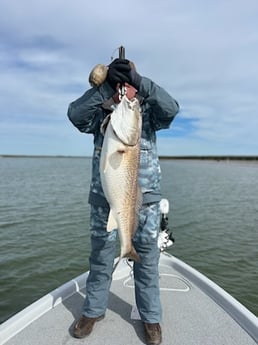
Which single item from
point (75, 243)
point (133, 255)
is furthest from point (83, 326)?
point (75, 243)

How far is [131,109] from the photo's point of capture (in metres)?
2.84

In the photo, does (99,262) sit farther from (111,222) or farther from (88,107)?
(88,107)

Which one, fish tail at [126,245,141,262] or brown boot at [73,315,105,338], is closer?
fish tail at [126,245,141,262]

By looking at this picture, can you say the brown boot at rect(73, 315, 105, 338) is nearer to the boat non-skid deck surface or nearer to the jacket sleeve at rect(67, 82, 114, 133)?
the boat non-skid deck surface

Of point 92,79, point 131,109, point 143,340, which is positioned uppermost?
point 92,79

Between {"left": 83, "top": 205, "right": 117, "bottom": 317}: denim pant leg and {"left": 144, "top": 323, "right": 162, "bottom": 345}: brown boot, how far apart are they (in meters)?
0.51

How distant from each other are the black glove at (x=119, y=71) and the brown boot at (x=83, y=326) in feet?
7.73

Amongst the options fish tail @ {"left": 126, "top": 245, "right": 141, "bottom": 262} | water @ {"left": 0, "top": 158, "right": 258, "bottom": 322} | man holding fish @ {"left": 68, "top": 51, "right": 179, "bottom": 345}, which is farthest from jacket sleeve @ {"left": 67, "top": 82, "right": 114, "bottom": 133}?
water @ {"left": 0, "top": 158, "right": 258, "bottom": 322}

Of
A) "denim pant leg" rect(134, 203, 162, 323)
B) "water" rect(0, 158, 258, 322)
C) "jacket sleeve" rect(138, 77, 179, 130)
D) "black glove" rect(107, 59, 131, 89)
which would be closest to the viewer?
"black glove" rect(107, 59, 131, 89)

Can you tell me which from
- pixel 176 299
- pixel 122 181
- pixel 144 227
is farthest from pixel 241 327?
pixel 122 181

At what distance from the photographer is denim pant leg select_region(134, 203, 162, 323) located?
3.38m

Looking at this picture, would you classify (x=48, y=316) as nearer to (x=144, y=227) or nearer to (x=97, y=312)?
(x=97, y=312)

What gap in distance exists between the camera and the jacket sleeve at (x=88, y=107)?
10.3 feet

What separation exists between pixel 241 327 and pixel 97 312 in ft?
4.85
